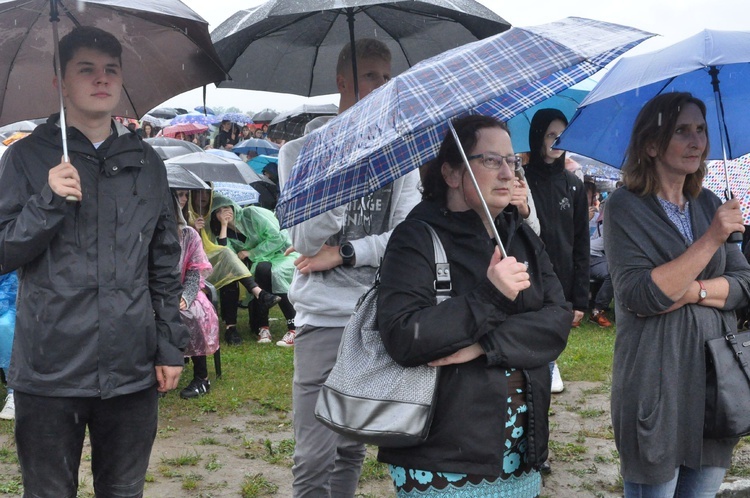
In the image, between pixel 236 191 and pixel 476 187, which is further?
pixel 236 191

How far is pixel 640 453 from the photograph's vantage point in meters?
3.41

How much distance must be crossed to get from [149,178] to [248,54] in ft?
4.51

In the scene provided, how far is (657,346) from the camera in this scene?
345 cm

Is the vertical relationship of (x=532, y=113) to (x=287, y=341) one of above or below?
above

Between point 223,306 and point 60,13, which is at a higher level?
point 60,13

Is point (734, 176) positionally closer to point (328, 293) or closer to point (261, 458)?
point (261, 458)

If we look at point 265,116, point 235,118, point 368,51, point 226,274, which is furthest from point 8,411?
point 265,116

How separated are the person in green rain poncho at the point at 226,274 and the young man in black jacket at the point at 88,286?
5.77 meters

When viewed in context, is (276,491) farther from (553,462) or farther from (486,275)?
(486,275)

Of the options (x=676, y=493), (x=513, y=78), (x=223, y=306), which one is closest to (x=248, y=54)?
(x=513, y=78)

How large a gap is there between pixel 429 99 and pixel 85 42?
1.42 meters

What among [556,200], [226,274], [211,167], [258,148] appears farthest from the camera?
[258,148]

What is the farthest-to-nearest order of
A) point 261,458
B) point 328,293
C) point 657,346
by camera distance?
point 261,458
point 328,293
point 657,346

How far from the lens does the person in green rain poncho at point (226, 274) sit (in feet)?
30.5
